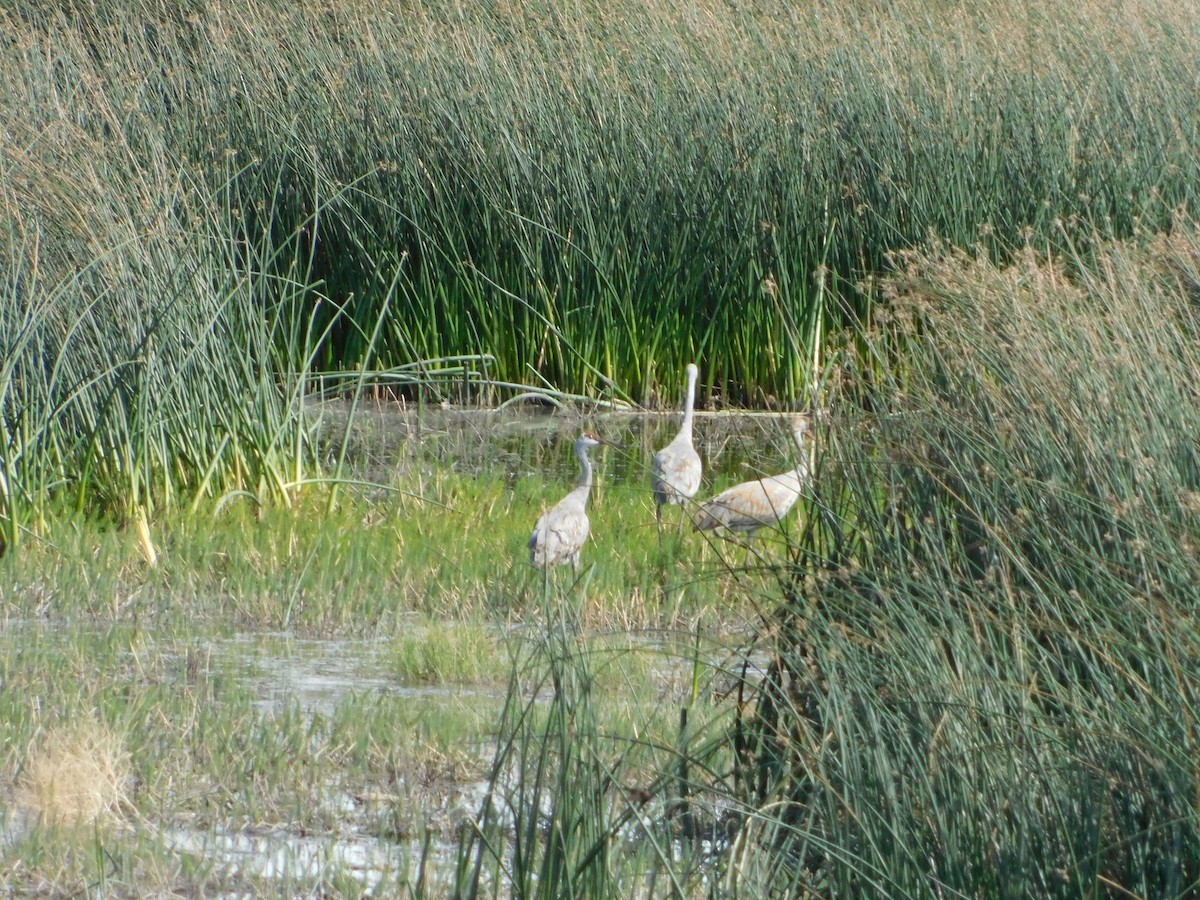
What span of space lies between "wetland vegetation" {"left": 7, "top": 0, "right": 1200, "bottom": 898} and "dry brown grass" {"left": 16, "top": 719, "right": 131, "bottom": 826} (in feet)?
0.04

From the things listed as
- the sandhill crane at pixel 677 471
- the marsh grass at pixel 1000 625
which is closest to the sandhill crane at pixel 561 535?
the sandhill crane at pixel 677 471

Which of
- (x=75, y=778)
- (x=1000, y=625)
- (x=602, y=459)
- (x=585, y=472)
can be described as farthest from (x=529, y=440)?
(x=1000, y=625)

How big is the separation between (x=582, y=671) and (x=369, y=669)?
89.6 inches

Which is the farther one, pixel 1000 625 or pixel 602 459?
pixel 602 459

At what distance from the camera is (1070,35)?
11.5 m

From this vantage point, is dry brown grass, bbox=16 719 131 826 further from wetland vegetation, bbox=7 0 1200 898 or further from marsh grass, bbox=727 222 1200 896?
marsh grass, bbox=727 222 1200 896

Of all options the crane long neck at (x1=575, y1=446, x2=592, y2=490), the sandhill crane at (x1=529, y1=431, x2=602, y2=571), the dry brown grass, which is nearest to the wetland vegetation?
the dry brown grass

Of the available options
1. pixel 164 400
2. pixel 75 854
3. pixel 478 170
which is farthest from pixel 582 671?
pixel 478 170

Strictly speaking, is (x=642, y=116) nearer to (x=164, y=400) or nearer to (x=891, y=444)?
(x=164, y=400)

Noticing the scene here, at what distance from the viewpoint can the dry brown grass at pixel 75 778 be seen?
373cm

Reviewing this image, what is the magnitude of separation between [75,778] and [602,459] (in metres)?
5.27

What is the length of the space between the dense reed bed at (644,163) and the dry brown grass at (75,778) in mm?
5378

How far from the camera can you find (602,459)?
350 inches

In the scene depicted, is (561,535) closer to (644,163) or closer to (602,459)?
(602,459)
